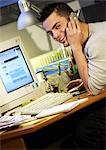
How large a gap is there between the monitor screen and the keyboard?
192mm

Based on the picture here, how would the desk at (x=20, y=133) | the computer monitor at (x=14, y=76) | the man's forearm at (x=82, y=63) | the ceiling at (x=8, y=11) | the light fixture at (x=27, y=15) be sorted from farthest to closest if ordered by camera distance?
the ceiling at (x=8, y=11) → the light fixture at (x=27, y=15) → the computer monitor at (x=14, y=76) → the man's forearm at (x=82, y=63) → the desk at (x=20, y=133)

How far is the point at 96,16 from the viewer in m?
2.84

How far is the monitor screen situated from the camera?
213 centimetres

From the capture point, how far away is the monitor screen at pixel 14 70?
213 centimetres

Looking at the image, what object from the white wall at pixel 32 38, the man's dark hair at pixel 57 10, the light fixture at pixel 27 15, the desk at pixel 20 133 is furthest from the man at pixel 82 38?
the white wall at pixel 32 38

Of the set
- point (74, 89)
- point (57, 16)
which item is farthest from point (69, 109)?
point (57, 16)

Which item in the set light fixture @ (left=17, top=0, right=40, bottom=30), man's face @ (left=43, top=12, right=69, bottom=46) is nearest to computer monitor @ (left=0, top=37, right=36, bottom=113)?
light fixture @ (left=17, top=0, right=40, bottom=30)

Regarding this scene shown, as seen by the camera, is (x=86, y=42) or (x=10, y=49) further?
(x=10, y=49)

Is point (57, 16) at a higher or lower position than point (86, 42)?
higher

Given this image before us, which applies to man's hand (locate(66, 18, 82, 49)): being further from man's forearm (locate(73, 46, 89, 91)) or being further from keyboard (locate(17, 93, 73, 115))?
keyboard (locate(17, 93, 73, 115))

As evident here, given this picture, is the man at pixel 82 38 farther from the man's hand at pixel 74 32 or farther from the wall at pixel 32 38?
the wall at pixel 32 38

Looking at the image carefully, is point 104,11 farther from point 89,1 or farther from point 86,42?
point 86,42

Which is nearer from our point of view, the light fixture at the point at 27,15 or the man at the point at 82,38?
the man at the point at 82,38

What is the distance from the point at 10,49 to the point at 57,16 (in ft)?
1.32
